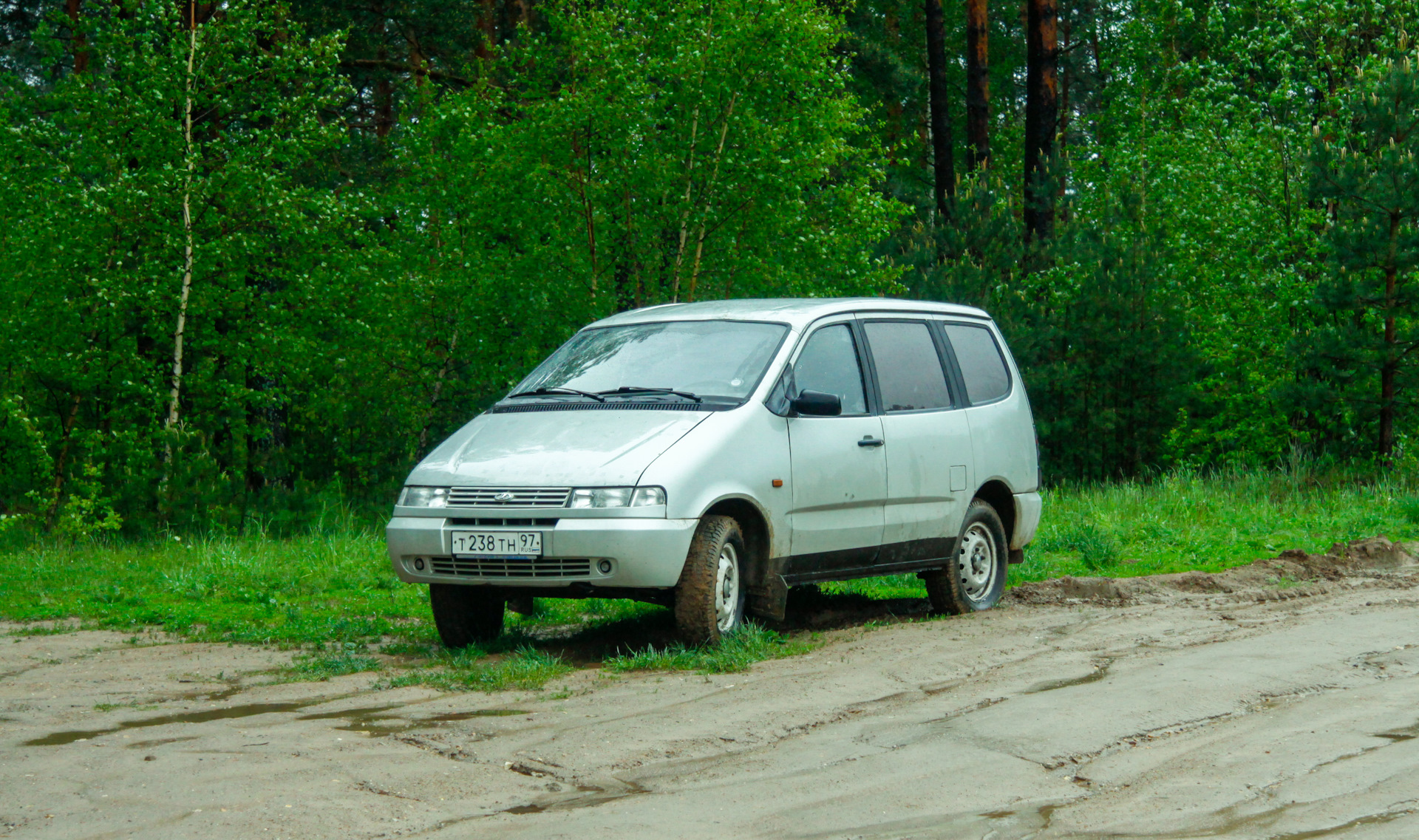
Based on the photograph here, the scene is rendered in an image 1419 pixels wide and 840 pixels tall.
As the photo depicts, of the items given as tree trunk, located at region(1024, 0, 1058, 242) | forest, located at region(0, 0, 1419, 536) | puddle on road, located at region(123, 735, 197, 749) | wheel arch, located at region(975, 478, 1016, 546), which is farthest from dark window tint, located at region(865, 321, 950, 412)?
tree trunk, located at region(1024, 0, 1058, 242)

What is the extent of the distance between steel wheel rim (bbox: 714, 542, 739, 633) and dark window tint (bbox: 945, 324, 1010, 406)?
2528mm

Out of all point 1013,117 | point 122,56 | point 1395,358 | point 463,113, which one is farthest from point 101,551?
point 1013,117

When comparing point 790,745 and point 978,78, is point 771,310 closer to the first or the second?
point 790,745

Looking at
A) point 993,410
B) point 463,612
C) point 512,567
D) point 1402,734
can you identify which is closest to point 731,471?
point 512,567

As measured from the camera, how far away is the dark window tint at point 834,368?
8.29 m

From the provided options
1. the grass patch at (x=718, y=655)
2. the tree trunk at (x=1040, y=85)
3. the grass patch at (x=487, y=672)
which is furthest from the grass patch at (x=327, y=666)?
the tree trunk at (x=1040, y=85)

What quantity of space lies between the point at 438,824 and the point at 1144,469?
763 inches

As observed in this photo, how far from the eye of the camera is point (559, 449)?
7.36m

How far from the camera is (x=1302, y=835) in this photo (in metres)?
4.21

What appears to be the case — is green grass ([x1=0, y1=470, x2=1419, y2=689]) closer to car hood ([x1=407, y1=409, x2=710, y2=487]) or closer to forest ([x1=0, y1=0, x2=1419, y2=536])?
car hood ([x1=407, y1=409, x2=710, y2=487])

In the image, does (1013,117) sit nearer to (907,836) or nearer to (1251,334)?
(1251,334)

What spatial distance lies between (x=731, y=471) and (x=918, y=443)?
5.83 feet

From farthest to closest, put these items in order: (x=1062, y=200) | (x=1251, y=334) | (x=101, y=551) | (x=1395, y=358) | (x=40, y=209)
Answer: (x=1062, y=200)
(x=1251, y=334)
(x=1395, y=358)
(x=40, y=209)
(x=101, y=551)

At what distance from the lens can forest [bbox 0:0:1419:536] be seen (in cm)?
1617
